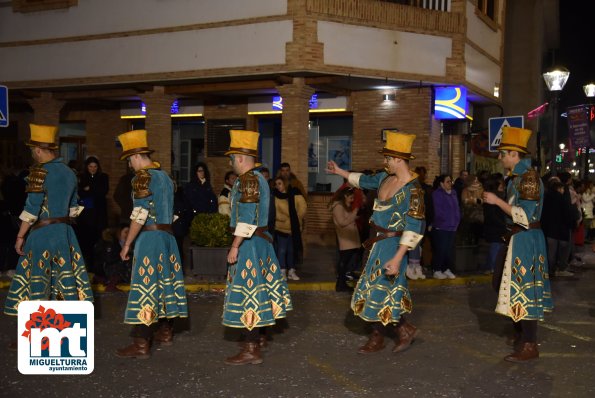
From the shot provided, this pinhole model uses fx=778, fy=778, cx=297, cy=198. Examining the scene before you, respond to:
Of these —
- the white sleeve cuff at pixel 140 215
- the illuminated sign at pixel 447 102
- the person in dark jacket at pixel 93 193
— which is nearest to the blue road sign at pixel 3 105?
the person in dark jacket at pixel 93 193

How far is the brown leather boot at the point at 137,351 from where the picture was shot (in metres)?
7.10

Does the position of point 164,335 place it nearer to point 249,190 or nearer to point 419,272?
point 249,190

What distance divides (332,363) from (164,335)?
1713 millimetres

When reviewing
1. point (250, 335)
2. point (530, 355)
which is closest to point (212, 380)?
point (250, 335)

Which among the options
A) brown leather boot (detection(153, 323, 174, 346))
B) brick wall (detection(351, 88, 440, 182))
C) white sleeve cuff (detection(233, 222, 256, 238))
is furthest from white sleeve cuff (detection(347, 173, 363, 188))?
brick wall (detection(351, 88, 440, 182))

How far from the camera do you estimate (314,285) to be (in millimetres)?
11797

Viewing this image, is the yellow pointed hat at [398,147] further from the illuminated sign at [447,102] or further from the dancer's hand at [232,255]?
the illuminated sign at [447,102]

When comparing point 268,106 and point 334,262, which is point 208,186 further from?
point 268,106

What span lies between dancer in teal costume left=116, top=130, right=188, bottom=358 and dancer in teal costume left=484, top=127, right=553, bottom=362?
10.1 ft

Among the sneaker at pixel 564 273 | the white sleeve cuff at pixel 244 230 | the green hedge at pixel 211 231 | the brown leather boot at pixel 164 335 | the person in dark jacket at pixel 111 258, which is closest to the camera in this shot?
the white sleeve cuff at pixel 244 230

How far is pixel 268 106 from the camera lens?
784 inches

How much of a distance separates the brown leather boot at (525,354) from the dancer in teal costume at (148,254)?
311 cm

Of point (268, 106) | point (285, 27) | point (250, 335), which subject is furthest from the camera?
point (268, 106)

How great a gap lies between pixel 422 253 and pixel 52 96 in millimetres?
11261
